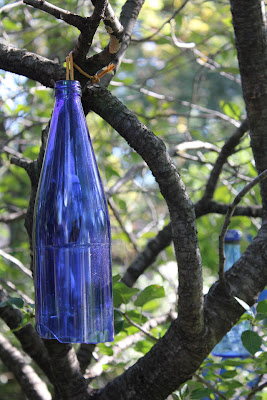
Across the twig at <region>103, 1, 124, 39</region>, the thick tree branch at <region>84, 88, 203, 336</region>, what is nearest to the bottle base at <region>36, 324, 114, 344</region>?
the thick tree branch at <region>84, 88, 203, 336</region>

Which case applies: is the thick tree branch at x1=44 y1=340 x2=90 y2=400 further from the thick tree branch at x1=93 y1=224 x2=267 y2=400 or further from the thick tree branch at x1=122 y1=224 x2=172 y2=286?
the thick tree branch at x1=122 y1=224 x2=172 y2=286

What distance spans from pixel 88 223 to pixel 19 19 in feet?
6.31

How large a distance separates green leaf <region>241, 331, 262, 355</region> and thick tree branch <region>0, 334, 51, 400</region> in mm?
454

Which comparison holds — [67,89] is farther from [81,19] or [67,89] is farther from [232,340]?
[232,340]

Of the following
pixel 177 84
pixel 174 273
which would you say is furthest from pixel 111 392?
pixel 177 84

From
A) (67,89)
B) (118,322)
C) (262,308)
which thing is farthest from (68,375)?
(67,89)

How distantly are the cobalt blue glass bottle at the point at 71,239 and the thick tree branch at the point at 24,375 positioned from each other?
454mm

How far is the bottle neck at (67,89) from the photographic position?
1.92 feet

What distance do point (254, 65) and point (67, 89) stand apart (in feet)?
1.35

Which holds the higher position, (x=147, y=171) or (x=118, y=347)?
(x=147, y=171)

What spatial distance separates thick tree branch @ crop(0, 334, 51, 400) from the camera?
3.18ft

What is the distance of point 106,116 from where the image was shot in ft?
2.12

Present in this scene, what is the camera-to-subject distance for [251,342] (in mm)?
721

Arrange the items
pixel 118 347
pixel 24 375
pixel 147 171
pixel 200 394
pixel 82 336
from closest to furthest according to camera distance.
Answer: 1. pixel 82 336
2. pixel 200 394
3. pixel 24 375
4. pixel 118 347
5. pixel 147 171
